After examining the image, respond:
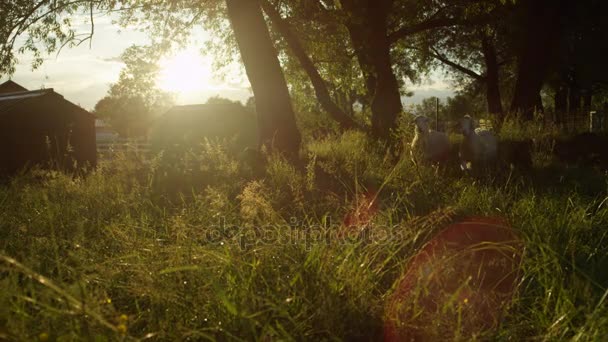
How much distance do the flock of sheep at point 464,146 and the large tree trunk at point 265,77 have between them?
2.28 m

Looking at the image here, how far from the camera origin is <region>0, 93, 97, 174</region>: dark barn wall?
19281 mm

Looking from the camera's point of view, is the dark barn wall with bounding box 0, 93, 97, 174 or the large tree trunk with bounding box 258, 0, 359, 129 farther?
the dark barn wall with bounding box 0, 93, 97, 174

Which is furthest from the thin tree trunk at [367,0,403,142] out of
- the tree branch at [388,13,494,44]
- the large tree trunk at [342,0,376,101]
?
the tree branch at [388,13,494,44]

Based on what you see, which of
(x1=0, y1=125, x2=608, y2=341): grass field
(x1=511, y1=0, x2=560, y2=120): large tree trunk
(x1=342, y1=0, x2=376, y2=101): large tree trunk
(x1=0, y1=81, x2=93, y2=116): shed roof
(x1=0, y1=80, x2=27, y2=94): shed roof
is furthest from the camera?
(x1=0, y1=80, x2=27, y2=94): shed roof

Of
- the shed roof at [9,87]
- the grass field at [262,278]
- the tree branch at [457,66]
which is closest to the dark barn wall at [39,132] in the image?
the grass field at [262,278]

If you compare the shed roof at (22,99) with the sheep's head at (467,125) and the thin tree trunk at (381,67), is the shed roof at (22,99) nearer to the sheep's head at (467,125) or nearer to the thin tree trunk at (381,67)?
the thin tree trunk at (381,67)

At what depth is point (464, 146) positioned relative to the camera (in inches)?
311

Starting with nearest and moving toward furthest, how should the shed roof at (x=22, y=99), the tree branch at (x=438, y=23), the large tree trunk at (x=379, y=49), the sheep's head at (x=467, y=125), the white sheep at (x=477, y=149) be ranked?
the white sheep at (x=477, y=149) → the sheep's head at (x=467, y=125) → the large tree trunk at (x=379, y=49) → the tree branch at (x=438, y=23) → the shed roof at (x=22, y=99)

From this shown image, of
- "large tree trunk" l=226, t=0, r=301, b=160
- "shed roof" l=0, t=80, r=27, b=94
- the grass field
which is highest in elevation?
"shed roof" l=0, t=80, r=27, b=94

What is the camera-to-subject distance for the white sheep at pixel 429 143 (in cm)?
822

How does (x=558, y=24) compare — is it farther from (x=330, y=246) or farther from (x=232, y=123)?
(x=232, y=123)

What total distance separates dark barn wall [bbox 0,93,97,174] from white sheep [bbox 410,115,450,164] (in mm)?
13679

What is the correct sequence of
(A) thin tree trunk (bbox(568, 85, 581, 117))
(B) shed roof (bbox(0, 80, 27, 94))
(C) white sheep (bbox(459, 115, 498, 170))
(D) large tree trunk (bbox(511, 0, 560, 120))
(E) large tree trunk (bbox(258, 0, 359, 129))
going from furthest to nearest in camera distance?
(B) shed roof (bbox(0, 80, 27, 94)) < (A) thin tree trunk (bbox(568, 85, 581, 117)) < (D) large tree trunk (bbox(511, 0, 560, 120)) < (E) large tree trunk (bbox(258, 0, 359, 129)) < (C) white sheep (bbox(459, 115, 498, 170))

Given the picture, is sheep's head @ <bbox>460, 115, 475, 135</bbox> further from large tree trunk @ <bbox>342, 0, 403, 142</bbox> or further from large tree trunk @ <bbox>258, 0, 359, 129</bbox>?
large tree trunk @ <bbox>258, 0, 359, 129</bbox>
